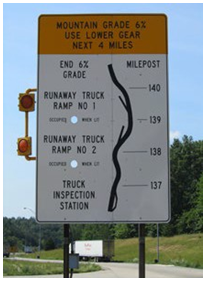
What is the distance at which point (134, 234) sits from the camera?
116 m

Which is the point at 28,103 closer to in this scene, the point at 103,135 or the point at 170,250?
the point at 103,135

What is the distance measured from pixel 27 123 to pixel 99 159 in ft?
4.42

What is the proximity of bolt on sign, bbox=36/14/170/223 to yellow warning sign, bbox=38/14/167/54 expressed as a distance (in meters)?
0.02

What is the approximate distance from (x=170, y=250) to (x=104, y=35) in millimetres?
80602

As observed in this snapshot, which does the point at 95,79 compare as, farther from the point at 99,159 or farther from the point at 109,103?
the point at 99,159

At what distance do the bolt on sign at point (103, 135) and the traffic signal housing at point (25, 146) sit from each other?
1.91 ft

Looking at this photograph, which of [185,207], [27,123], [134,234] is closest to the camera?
[27,123]

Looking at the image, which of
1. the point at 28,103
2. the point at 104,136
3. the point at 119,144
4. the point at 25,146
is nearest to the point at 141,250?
the point at 119,144

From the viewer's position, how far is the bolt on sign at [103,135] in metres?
6.42

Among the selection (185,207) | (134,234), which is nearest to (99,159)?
A: (185,207)

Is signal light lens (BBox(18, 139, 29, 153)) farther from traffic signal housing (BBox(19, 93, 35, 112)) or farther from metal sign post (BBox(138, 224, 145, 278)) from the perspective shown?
metal sign post (BBox(138, 224, 145, 278))

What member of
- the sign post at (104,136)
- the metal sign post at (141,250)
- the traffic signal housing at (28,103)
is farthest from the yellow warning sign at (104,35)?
the metal sign post at (141,250)

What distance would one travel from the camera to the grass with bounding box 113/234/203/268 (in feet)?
240

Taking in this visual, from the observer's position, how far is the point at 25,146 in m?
7.12
